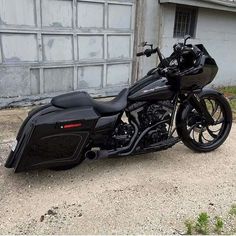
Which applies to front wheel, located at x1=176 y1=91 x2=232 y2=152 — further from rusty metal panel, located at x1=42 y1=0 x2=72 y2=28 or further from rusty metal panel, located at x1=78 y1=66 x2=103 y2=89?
rusty metal panel, located at x1=42 y1=0 x2=72 y2=28

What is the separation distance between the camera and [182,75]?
327 cm

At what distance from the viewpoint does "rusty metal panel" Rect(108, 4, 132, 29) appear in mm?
5949

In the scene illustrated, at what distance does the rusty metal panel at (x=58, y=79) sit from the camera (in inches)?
219

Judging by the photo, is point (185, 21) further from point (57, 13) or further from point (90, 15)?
point (57, 13)

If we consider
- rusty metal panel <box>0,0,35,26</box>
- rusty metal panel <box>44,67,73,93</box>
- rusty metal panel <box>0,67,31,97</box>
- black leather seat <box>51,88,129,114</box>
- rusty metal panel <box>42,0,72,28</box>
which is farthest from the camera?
rusty metal panel <box>44,67,73,93</box>

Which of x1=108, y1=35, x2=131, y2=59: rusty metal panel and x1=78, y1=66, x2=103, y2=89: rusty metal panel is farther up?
x1=108, y1=35, x2=131, y2=59: rusty metal panel

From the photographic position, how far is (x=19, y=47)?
5.14m

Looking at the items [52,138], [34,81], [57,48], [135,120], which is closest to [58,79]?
[34,81]

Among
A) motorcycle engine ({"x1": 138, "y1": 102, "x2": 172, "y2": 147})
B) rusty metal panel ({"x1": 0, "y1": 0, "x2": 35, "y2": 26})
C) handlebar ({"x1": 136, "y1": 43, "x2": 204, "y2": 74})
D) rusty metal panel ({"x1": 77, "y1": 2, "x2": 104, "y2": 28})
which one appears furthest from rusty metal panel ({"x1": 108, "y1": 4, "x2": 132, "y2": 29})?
motorcycle engine ({"x1": 138, "y1": 102, "x2": 172, "y2": 147})

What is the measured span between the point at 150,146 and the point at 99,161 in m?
0.59

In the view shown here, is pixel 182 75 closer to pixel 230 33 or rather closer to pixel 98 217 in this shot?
pixel 98 217

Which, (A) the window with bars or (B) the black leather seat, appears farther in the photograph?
(A) the window with bars

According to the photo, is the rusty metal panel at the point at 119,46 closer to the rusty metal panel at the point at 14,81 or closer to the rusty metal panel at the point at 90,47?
the rusty metal panel at the point at 90,47

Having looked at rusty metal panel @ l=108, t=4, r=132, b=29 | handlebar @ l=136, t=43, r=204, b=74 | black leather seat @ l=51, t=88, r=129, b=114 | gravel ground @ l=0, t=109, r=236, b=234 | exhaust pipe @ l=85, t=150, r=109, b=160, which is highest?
rusty metal panel @ l=108, t=4, r=132, b=29
